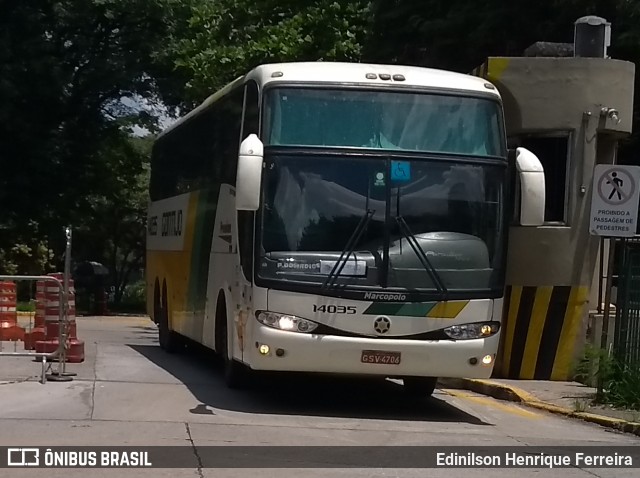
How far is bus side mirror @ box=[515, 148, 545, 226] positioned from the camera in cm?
1229

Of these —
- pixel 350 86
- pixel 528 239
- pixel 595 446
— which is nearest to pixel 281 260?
pixel 350 86

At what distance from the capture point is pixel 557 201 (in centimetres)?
1639

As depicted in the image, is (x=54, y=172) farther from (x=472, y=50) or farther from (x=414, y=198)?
(x=414, y=198)

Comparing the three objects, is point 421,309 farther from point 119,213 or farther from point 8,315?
point 119,213

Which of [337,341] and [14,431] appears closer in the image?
[14,431]

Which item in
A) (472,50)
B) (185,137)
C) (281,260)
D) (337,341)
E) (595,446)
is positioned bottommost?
(595,446)

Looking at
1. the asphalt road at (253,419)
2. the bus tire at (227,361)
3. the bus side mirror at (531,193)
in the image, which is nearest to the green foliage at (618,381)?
the asphalt road at (253,419)

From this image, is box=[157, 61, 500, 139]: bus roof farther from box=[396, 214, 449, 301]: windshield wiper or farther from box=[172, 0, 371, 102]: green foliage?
box=[172, 0, 371, 102]: green foliage

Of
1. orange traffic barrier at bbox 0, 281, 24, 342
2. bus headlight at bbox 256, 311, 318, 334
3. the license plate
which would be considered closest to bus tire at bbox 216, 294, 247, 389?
bus headlight at bbox 256, 311, 318, 334

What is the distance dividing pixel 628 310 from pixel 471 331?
290 centimetres

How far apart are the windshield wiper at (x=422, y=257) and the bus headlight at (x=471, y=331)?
0.36 m

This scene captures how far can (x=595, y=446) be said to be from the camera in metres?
11.3

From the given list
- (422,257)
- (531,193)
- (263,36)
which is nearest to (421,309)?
(422,257)

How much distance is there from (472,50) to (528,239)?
8.46 meters
